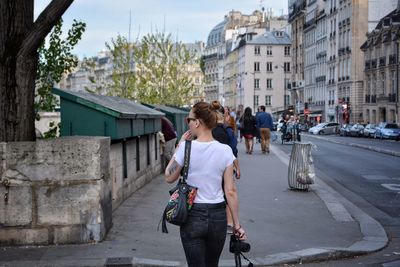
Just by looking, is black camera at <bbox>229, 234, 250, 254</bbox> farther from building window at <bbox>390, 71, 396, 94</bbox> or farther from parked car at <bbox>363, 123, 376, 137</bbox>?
building window at <bbox>390, 71, 396, 94</bbox>

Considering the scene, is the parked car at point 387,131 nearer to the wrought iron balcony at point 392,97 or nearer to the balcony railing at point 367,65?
the wrought iron balcony at point 392,97

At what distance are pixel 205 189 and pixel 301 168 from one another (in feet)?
33.0

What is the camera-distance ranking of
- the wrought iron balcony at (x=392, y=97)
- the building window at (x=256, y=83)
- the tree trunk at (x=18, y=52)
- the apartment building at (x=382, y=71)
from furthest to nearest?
the building window at (x=256, y=83) → the apartment building at (x=382, y=71) → the wrought iron balcony at (x=392, y=97) → the tree trunk at (x=18, y=52)

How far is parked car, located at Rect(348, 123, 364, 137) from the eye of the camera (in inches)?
2955

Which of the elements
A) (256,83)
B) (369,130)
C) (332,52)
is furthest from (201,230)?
(256,83)

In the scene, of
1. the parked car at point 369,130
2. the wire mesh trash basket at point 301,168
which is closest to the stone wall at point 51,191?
the wire mesh trash basket at point 301,168

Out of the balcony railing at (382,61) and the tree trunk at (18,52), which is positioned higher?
the balcony railing at (382,61)

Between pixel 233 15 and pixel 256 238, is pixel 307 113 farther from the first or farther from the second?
pixel 256 238

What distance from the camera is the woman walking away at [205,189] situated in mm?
5820

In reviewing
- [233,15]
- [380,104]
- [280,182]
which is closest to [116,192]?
[280,182]

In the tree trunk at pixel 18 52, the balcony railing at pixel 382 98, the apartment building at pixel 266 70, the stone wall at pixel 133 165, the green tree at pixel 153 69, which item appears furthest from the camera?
the apartment building at pixel 266 70

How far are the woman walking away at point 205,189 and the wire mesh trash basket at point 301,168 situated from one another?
9818mm

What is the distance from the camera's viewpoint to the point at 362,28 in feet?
317

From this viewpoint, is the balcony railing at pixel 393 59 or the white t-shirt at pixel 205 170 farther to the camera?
the balcony railing at pixel 393 59
